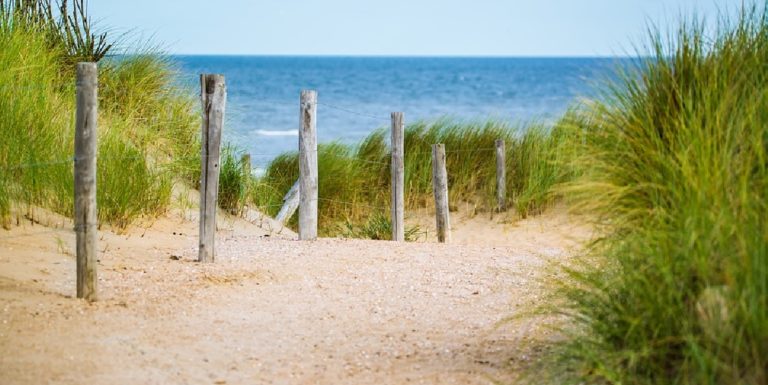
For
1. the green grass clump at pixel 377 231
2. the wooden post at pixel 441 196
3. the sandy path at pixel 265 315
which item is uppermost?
the wooden post at pixel 441 196

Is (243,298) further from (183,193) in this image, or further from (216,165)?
(183,193)

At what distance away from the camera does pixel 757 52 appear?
15.3 ft

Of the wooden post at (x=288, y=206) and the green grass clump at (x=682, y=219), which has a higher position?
the green grass clump at (x=682, y=219)

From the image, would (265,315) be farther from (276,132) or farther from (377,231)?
(276,132)

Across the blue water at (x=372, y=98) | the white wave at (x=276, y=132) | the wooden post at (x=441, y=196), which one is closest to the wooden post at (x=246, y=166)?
the blue water at (x=372, y=98)

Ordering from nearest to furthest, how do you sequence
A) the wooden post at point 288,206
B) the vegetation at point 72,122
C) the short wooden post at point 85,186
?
the short wooden post at point 85,186 < the vegetation at point 72,122 < the wooden post at point 288,206

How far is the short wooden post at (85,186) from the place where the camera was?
555 cm

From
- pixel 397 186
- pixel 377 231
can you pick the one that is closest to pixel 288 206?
pixel 377 231

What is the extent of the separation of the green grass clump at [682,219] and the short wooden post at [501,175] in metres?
5.91

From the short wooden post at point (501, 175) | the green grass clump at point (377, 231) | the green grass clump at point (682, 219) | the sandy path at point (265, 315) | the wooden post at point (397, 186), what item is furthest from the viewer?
the short wooden post at point (501, 175)

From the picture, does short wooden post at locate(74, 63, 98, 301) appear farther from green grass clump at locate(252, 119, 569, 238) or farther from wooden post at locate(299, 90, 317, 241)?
green grass clump at locate(252, 119, 569, 238)

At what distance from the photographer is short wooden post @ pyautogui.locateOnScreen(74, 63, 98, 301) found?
219 inches

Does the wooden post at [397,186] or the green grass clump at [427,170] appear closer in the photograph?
the wooden post at [397,186]

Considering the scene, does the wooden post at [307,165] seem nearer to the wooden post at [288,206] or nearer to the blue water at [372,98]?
the wooden post at [288,206]
